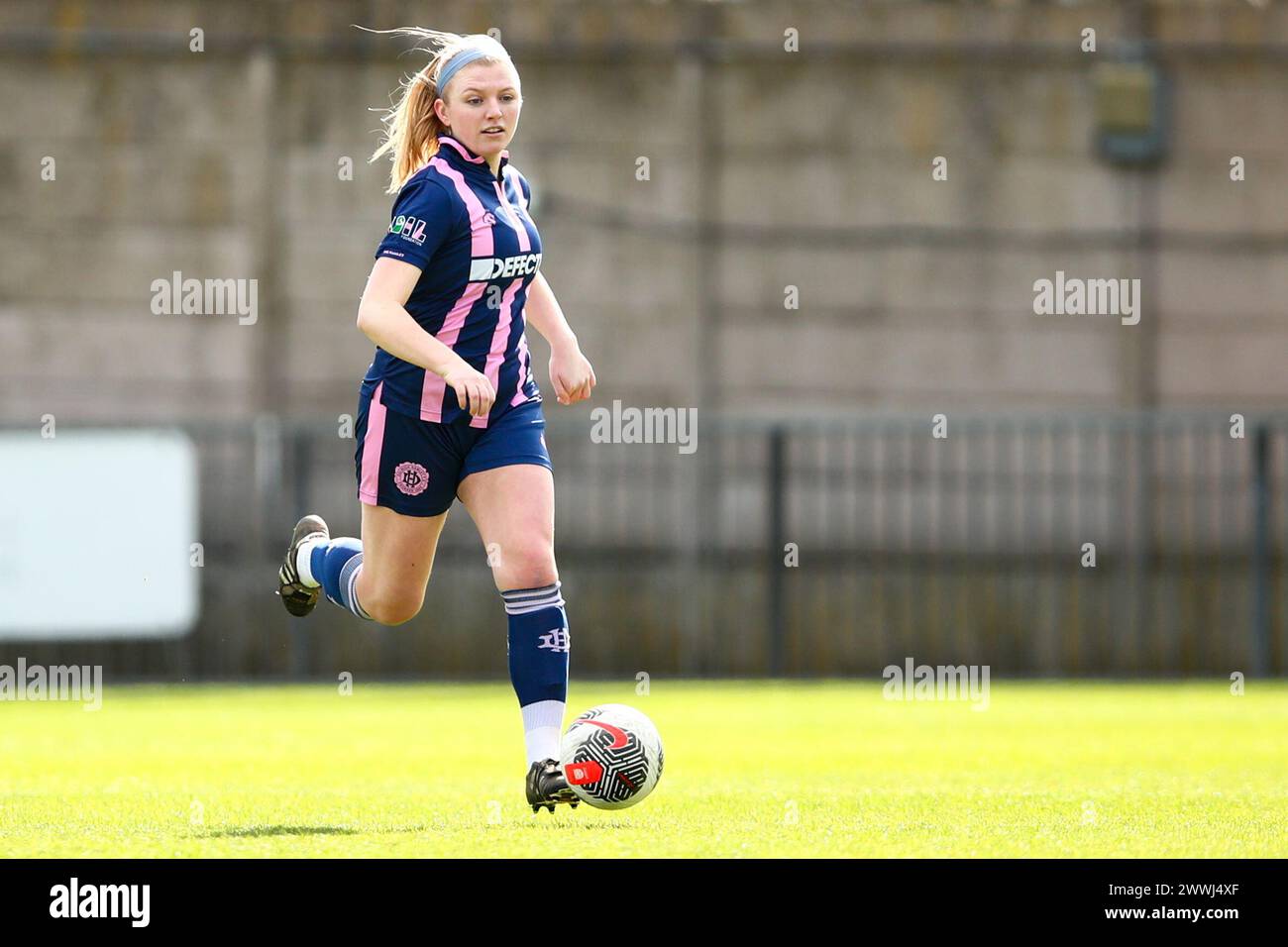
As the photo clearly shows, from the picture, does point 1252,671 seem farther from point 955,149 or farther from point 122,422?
point 122,422

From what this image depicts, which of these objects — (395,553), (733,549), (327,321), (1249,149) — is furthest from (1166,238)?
(395,553)

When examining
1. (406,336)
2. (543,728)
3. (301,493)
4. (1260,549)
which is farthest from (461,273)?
(1260,549)

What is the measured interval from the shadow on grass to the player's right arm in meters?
1.07

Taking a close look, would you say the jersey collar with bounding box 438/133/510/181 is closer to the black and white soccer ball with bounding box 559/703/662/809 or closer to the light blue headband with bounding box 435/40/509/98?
the light blue headband with bounding box 435/40/509/98

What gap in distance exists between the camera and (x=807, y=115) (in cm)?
1485

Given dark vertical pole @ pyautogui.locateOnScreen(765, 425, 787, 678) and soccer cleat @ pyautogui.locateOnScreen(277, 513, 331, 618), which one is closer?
soccer cleat @ pyautogui.locateOnScreen(277, 513, 331, 618)

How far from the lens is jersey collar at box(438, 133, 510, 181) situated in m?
5.48

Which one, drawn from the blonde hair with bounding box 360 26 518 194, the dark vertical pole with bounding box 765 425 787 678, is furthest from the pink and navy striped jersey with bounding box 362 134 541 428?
the dark vertical pole with bounding box 765 425 787 678

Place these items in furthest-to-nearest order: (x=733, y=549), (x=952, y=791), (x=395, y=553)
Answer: (x=733, y=549)
(x=952, y=791)
(x=395, y=553)

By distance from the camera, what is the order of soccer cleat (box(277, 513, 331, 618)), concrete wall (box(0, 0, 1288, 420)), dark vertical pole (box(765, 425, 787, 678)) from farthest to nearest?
1. concrete wall (box(0, 0, 1288, 420))
2. dark vertical pole (box(765, 425, 787, 678))
3. soccer cleat (box(277, 513, 331, 618))

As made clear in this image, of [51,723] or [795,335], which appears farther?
[795,335]

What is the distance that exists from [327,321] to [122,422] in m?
1.75

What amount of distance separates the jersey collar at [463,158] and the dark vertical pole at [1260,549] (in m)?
9.28

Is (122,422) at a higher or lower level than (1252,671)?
higher
